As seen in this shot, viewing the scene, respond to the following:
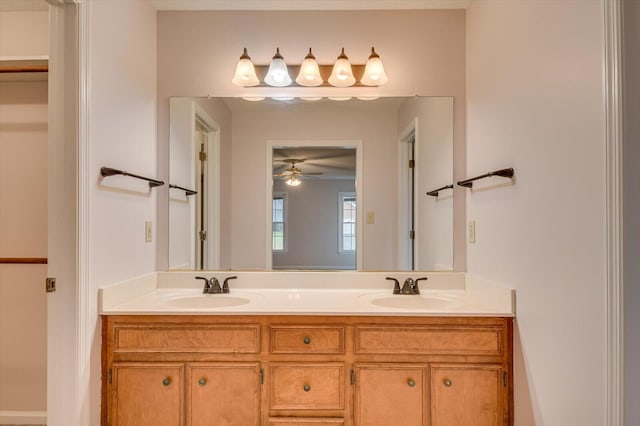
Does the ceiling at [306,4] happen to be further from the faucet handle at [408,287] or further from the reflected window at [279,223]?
the faucet handle at [408,287]

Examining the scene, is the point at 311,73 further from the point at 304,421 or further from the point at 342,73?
the point at 304,421

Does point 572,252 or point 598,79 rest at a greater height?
point 598,79

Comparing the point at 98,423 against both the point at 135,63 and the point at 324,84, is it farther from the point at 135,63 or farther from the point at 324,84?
the point at 324,84

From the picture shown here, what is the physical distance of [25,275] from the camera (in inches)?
81.8

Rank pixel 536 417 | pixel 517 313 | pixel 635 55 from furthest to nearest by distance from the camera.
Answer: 1. pixel 517 313
2. pixel 536 417
3. pixel 635 55

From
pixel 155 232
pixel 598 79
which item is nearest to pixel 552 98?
pixel 598 79

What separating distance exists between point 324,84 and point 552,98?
119 cm

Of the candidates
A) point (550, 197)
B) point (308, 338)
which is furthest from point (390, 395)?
point (550, 197)

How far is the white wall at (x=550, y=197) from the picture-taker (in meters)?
1.05

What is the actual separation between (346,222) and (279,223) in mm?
397

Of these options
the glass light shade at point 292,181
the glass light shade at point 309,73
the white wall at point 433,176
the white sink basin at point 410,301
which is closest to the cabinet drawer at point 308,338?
the white sink basin at point 410,301

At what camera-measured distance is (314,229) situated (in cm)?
209

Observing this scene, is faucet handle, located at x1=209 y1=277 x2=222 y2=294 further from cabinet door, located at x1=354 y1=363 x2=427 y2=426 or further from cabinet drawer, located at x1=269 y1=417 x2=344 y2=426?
cabinet door, located at x1=354 y1=363 x2=427 y2=426

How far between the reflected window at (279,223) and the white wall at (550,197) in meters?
1.09
